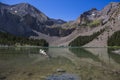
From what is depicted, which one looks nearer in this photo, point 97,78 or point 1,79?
point 1,79

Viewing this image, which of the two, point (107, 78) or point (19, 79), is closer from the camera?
point (19, 79)

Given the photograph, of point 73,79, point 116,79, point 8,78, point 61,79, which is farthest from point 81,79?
point 8,78

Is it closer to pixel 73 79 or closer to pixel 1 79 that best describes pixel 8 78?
pixel 1 79

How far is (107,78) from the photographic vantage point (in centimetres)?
2939

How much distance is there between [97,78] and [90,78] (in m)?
1.00

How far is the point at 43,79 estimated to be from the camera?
27578 mm

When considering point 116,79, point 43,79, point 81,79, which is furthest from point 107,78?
point 43,79

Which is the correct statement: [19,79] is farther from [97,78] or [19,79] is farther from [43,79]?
[97,78]

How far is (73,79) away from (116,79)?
6.02 m

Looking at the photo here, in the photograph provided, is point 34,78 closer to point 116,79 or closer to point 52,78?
point 52,78

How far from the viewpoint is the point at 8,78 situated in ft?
92.3

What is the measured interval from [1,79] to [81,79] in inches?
417

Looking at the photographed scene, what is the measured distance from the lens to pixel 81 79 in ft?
92.2

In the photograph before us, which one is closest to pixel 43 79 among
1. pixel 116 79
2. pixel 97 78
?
pixel 97 78
